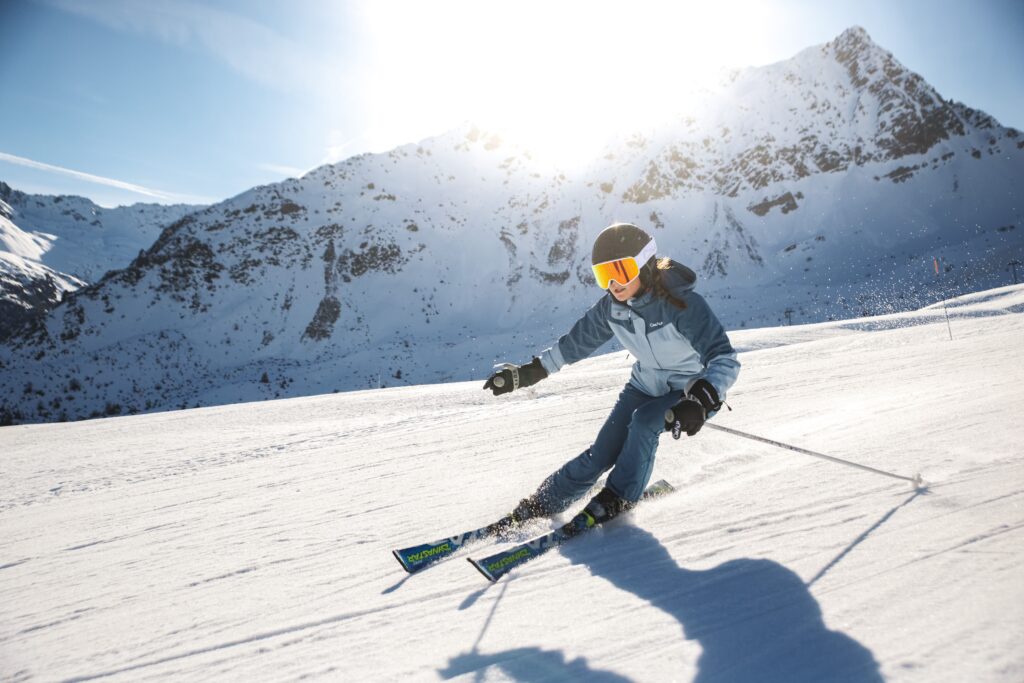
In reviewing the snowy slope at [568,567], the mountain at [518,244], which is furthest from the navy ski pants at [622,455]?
the mountain at [518,244]

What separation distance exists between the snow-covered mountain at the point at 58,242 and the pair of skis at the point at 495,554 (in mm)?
86003

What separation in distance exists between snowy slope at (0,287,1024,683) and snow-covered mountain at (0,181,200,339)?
3312 inches

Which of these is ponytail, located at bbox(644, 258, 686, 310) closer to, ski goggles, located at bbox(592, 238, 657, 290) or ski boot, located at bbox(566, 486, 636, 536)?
ski goggles, located at bbox(592, 238, 657, 290)

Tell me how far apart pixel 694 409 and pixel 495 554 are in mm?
1153

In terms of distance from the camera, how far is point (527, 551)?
2395 millimetres

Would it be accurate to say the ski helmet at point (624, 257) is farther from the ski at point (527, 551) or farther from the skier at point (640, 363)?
the ski at point (527, 551)

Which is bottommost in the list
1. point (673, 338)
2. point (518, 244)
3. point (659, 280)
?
point (673, 338)

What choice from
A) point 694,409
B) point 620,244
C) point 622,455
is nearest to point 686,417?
point 694,409

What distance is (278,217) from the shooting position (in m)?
37.6

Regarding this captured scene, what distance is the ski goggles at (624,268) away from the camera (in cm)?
274

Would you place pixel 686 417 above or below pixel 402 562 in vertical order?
above

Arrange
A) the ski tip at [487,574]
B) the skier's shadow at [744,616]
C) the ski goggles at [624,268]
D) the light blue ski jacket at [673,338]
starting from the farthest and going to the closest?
the ski goggles at [624,268] → the light blue ski jacket at [673,338] → the ski tip at [487,574] → the skier's shadow at [744,616]

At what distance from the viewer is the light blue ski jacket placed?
2498 mm

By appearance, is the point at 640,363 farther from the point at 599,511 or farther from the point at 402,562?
the point at 402,562
